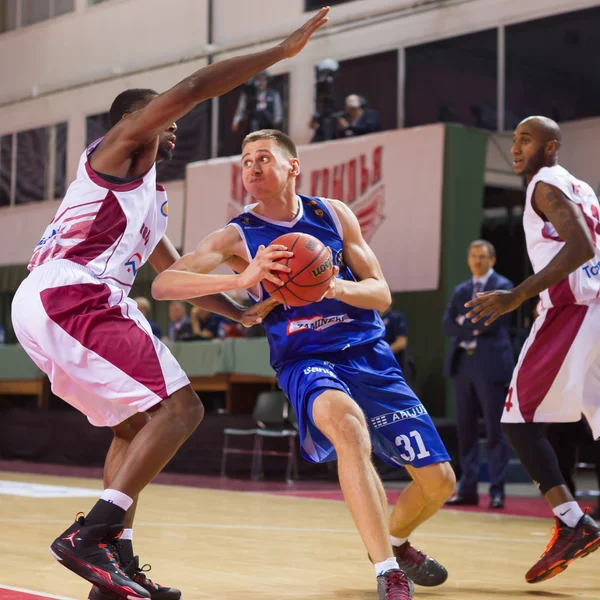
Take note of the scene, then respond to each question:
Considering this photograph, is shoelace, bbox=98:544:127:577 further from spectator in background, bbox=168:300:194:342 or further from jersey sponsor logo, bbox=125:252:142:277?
spectator in background, bbox=168:300:194:342

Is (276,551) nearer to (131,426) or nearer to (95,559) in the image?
(131,426)

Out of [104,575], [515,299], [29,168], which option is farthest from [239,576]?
[29,168]

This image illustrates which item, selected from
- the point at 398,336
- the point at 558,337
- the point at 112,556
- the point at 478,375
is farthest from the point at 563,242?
the point at 398,336

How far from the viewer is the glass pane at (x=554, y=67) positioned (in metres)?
13.5

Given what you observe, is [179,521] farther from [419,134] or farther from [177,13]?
[177,13]

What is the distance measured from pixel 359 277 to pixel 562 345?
3.71 ft

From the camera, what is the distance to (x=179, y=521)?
7.20 metres

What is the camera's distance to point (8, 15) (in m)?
21.9

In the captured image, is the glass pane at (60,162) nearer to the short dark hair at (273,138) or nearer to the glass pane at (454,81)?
the glass pane at (454,81)

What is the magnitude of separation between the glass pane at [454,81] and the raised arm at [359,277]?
398 inches

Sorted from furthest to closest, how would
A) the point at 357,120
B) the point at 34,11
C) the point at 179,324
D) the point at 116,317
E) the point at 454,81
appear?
the point at 34,11
the point at 454,81
the point at 357,120
the point at 179,324
the point at 116,317

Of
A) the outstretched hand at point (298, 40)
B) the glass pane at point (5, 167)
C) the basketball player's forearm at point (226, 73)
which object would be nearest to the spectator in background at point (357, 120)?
the outstretched hand at point (298, 40)

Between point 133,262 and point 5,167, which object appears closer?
point 133,262

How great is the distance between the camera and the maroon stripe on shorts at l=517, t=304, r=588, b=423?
4.96 metres
